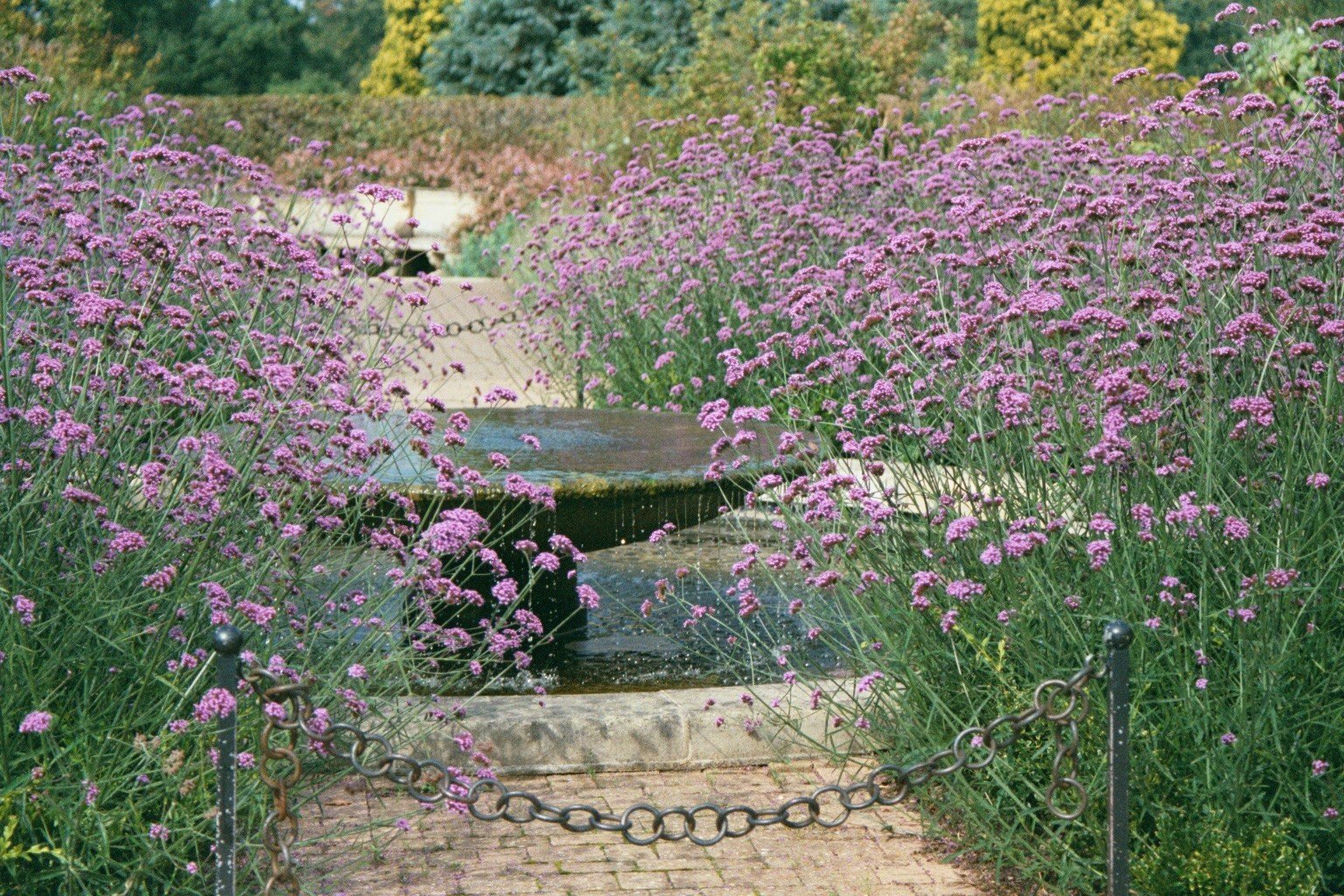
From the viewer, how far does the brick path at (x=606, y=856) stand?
155 inches

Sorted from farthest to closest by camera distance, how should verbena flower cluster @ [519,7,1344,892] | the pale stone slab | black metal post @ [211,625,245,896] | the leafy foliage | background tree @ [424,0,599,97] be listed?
background tree @ [424,0,599,97] < the pale stone slab < verbena flower cluster @ [519,7,1344,892] < the leafy foliage < black metal post @ [211,625,245,896]

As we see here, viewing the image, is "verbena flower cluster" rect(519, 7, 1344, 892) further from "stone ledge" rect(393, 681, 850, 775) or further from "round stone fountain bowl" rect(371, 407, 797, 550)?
"round stone fountain bowl" rect(371, 407, 797, 550)

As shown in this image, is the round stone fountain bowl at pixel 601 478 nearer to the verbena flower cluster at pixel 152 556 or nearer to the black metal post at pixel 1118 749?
the verbena flower cluster at pixel 152 556

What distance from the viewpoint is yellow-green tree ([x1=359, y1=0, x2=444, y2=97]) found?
33562 mm

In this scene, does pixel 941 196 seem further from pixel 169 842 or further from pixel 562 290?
pixel 169 842

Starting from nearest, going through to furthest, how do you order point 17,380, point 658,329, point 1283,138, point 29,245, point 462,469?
point 17,380 < point 462,469 < point 29,245 < point 1283,138 < point 658,329

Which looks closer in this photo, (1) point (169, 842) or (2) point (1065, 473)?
(1) point (169, 842)

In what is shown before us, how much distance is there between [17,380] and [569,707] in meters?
1.93

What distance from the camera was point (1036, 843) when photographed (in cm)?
407

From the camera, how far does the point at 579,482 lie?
218 inches

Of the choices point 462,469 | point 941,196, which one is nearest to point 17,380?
point 462,469

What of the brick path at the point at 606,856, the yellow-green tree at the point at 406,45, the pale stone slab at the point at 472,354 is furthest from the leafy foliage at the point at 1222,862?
the yellow-green tree at the point at 406,45

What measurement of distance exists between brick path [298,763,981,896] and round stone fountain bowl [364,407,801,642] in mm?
775

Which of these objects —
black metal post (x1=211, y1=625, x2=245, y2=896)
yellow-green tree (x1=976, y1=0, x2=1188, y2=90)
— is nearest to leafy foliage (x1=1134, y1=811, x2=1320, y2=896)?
black metal post (x1=211, y1=625, x2=245, y2=896)
